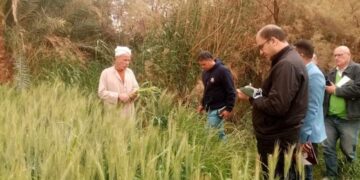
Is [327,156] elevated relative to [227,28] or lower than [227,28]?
lower

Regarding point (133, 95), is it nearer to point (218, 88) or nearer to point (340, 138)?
point (218, 88)

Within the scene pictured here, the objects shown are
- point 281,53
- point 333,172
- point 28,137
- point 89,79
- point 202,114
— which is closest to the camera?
point 28,137

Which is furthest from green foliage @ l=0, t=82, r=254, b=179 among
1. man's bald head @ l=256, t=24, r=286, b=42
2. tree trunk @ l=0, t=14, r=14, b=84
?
tree trunk @ l=0, t=14, r=14, b=84

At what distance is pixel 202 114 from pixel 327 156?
1.63 meters

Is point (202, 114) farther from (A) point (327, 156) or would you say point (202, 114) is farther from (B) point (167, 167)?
(B) point (167, 167)

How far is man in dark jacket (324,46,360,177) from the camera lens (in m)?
5.54

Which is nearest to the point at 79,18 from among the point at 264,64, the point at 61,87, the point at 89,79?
the point at 89,79

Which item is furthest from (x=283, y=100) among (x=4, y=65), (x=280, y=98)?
(x=4, y=65)

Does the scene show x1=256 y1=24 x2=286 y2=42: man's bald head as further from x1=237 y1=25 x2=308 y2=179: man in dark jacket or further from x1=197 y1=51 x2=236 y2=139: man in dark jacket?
x1=197 y1=51 x2=236 y2=139: man in dark jacket

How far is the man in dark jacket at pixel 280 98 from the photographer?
3834 mm

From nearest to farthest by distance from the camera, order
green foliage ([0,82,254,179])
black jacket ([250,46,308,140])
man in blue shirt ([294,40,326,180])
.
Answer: green foliage ([0,82,254,179]), black jacket ([250,46,308,140]), man in blue shirt ([294,40,326,180])

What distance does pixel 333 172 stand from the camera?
5750mm

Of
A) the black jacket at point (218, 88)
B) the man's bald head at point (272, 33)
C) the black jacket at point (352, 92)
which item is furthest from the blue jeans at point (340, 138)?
the man's bald head at point (272, 33)

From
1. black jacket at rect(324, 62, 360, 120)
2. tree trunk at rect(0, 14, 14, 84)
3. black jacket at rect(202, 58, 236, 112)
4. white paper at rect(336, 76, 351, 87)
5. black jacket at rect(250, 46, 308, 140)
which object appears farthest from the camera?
tree trunk at rect(0, 14, 14, 84)
